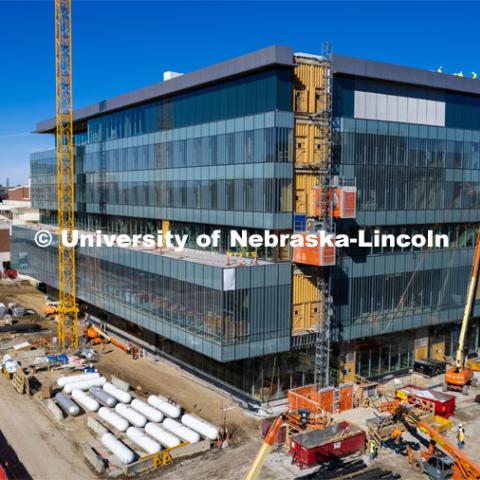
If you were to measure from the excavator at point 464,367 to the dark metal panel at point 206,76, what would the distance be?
24858 millimetres

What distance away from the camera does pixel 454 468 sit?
32781mm

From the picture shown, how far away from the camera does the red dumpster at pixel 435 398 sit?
41938mm

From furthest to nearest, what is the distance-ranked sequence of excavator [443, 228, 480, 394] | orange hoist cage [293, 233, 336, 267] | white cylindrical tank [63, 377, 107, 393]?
excavator [443, 228, 480, 394] < white cylindrical tank [63, 377, 107, 393] < orange hoist cage [293, 233, 336, 267]

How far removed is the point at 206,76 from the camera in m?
49.2

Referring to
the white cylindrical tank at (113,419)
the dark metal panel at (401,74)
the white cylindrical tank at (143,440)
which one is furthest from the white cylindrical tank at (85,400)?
the dark metal panel at (401,74)

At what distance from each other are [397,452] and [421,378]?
15756mm

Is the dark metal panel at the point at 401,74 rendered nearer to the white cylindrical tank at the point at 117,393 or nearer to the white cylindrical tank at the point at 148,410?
the white cylindrical tank at the point at 148,410

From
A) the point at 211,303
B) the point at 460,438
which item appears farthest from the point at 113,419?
the point at 460,438

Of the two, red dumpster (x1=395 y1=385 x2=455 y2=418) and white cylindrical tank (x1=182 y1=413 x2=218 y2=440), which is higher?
red dumpster (x1=395 y1=385 x2=455 y2=418)

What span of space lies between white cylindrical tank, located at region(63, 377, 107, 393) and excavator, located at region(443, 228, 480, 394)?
29084mm

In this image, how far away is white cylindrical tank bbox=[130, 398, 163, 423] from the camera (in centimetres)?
4097

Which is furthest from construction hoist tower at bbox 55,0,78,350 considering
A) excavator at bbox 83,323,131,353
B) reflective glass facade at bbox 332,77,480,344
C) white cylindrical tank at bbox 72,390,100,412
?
reflective glass facade at bbox 332,77,480,344

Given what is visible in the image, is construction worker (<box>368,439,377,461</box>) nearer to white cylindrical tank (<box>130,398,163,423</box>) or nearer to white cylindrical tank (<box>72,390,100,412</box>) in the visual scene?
white cylindrical tank (<box>130,398,163,423</box>)

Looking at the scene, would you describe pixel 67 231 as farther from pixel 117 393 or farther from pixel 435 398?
pixel 435 398
